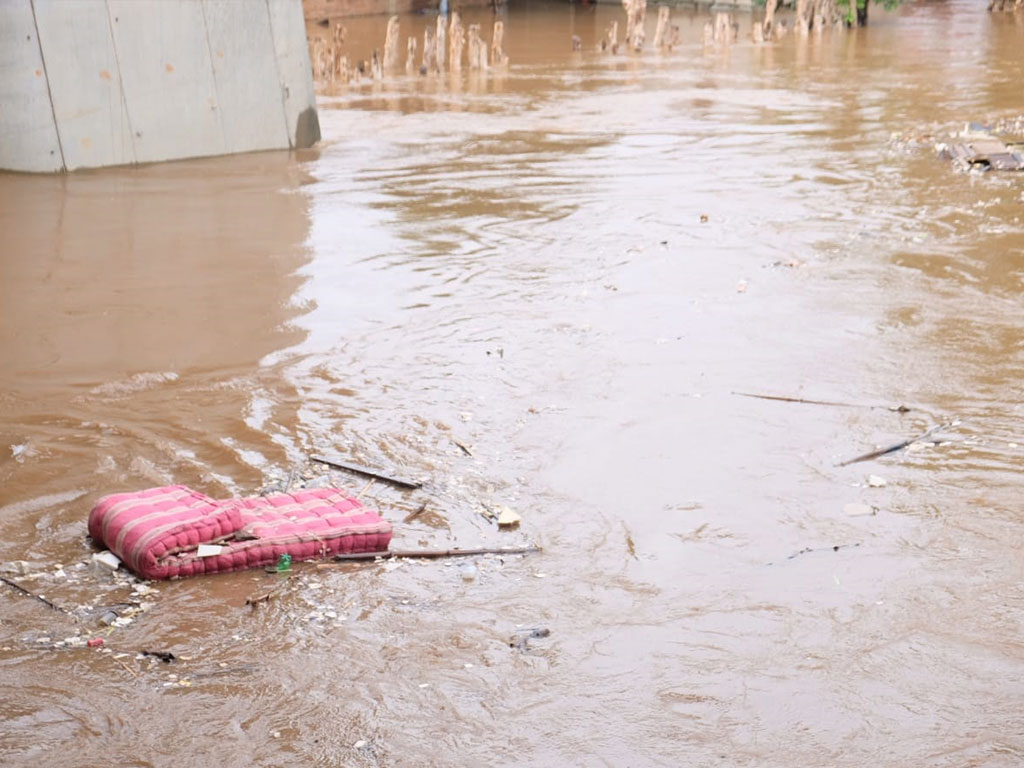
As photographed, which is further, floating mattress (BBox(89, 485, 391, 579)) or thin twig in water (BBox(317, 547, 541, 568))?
thin twig in water (BBox(317, 547, 541, 568))

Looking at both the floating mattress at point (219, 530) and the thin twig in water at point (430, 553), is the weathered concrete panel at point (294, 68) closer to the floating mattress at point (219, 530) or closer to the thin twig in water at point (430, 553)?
the floating mattress at point (219, 530)

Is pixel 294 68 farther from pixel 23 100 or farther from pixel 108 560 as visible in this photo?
pixel 108 560

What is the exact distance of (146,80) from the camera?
510 inches

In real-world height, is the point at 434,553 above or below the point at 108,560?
below

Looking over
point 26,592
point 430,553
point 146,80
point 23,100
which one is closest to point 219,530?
point 26,592

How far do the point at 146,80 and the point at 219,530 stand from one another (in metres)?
9.05

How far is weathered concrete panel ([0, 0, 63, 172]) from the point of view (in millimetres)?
12023

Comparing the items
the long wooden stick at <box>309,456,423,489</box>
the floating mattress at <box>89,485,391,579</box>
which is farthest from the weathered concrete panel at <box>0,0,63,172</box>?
the floating mattress at <box>89,485,391,579</box>

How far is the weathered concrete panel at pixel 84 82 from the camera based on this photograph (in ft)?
40.2

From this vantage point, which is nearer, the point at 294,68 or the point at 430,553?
the point at 430,553

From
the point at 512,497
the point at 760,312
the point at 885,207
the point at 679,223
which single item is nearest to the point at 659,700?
the point at 512,497

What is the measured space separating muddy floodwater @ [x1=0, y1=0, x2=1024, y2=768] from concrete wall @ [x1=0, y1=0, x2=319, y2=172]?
44cm

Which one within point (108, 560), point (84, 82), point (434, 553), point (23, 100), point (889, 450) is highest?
point (84, 82)

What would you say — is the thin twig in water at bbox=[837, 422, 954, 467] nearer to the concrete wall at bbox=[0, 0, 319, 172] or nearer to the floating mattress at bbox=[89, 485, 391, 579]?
the floating mattress at bbox=[89, 485, 391, 579]
